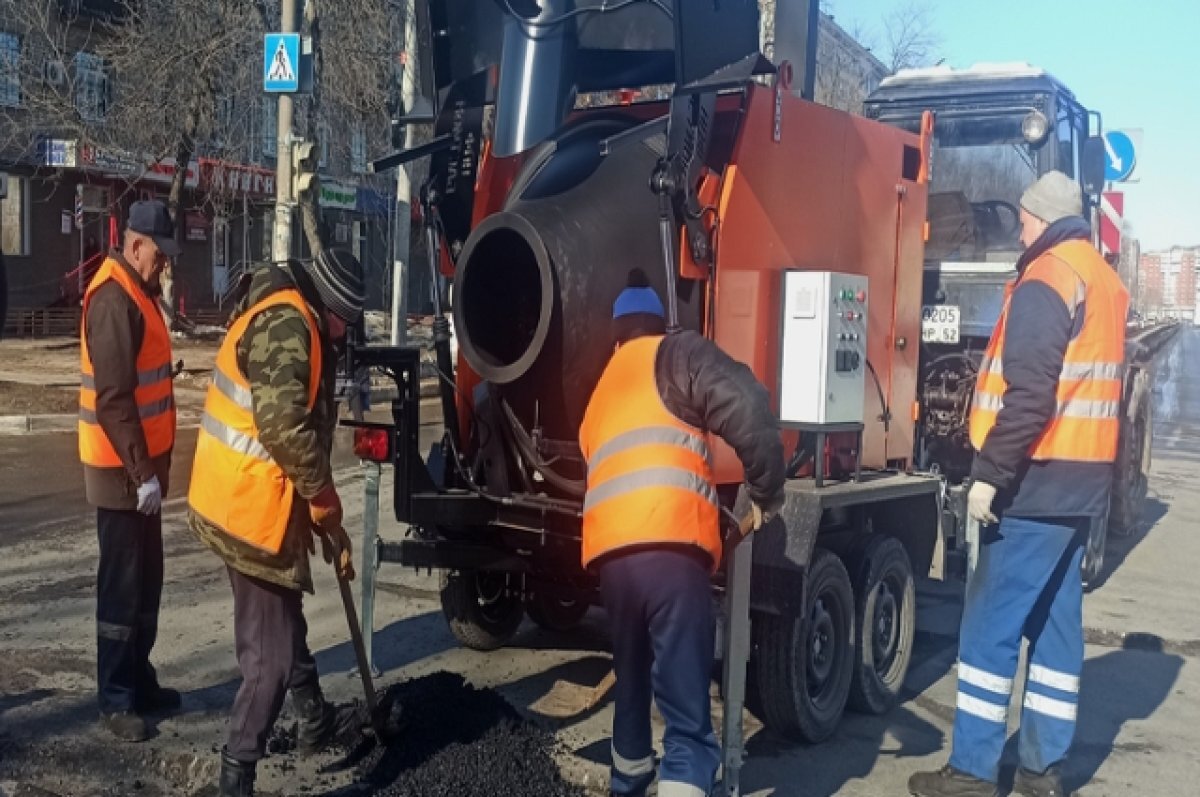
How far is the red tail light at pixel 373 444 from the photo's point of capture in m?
4.84

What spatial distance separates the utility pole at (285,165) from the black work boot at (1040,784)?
10098 mm

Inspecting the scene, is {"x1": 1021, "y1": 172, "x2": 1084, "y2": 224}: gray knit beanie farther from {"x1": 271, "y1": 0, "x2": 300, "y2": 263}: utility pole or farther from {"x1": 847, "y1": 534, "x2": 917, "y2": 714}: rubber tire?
{"x1": 271, "y1": 0, "x2": 300, "y2": 263}: utility pole

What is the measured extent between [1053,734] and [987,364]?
4.57 feet

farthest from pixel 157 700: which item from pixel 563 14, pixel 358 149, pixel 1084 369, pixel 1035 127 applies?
pixel 358 149

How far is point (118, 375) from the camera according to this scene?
449 cm

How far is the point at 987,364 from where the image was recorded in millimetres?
4559

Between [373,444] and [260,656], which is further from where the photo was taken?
[373,444]

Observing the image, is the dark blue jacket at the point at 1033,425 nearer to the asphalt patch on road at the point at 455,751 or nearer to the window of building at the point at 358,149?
the asphalt patch on road at the point at 455,751

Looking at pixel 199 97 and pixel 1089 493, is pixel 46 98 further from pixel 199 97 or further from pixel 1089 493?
pixel 1089 493

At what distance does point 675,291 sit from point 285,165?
31.5 feet

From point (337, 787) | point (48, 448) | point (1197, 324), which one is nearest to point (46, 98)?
point (48, 448)

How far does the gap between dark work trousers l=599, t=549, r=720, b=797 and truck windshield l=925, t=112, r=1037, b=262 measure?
4.76 m

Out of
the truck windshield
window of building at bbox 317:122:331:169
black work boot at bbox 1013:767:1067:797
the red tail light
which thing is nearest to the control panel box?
black work boot at bbox 1013:767:1067:797

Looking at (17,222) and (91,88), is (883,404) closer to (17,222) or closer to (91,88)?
(91,88)
